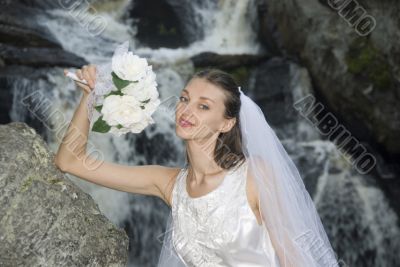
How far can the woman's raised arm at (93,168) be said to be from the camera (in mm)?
2686

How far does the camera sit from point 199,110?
2.66m

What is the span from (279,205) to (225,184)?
293 mm

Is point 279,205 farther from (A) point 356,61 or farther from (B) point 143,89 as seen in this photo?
(A) point 356,61

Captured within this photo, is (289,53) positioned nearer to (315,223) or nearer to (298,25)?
(298,25)

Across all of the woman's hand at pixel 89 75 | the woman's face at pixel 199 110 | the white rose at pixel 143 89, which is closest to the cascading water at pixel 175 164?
the woman's face at pixel 199 110

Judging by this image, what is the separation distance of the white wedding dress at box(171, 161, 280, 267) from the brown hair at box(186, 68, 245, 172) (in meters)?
0.09

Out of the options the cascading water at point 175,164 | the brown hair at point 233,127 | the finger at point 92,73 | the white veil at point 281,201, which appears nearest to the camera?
the finger at point 92,73

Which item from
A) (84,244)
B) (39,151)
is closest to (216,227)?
(84,244)

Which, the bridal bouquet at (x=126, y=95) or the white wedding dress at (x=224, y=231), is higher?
the bridal bouquet at (x=126, y=95)

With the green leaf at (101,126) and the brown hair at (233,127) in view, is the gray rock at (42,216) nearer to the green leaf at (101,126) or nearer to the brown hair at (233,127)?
the green leaf at (101,126)

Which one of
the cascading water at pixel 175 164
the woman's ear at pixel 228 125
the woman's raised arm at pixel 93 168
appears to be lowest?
the cascading water at pixel 175 164

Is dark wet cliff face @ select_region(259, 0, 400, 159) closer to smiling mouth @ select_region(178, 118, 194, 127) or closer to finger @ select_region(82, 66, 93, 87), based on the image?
smiling mouth @ select_region(178, 118, 194, 127)

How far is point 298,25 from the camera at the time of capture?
8.86m

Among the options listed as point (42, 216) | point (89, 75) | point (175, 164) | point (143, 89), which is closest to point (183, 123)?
point (143, 89)
